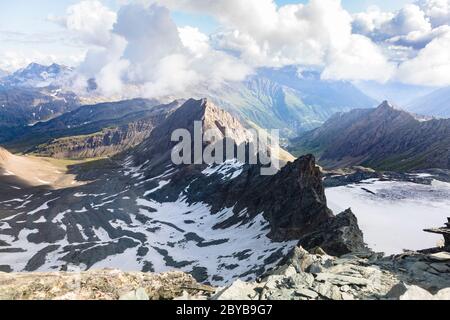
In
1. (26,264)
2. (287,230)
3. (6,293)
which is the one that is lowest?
(26,264)

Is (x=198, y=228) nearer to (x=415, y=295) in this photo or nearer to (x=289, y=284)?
(x=289, y=284)

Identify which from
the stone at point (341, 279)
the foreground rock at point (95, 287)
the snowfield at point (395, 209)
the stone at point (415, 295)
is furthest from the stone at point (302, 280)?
the snowfield at point (395, 209)

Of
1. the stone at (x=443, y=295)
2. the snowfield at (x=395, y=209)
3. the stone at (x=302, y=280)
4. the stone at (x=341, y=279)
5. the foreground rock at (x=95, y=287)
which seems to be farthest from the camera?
the snowfield at (x=395, y=209)

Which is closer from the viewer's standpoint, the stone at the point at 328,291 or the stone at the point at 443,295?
the stone at the point at 443,295

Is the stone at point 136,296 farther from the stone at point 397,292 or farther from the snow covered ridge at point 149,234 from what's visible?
the snow covered ridge at point 149,234
